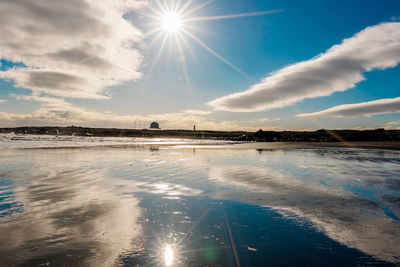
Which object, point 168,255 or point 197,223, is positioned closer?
point 168,255

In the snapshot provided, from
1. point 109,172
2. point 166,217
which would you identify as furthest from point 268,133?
point 166,217

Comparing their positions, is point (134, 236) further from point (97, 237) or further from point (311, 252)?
point (311, 252)

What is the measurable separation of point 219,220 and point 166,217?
4.50ft

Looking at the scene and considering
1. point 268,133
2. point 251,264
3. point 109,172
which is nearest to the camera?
point 251,264

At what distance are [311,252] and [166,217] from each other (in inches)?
133

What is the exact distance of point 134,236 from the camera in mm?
4719

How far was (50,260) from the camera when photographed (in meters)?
3.78

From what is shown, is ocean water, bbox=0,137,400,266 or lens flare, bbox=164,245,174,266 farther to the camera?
ocean water, bbox=0,137,400,266

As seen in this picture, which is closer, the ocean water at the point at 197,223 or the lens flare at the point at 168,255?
the lens flare at the point at 168,255

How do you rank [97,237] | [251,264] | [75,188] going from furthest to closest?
[75,188] → [97,237] → [251,264]

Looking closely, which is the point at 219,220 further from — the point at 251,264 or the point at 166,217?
the point at 251,264

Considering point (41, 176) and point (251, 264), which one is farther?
point (41, 176)

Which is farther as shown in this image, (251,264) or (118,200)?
Result: (118,200)

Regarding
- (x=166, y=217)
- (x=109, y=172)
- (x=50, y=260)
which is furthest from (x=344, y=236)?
(x=109, y=172)
